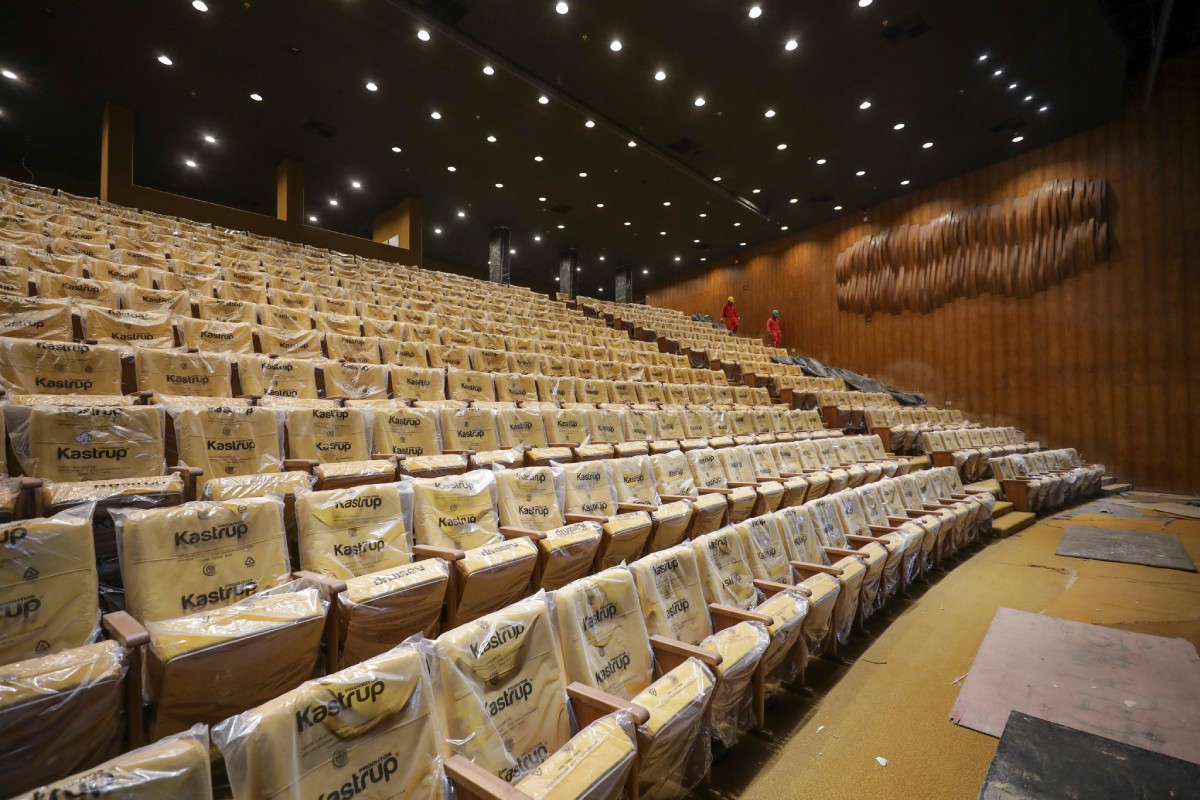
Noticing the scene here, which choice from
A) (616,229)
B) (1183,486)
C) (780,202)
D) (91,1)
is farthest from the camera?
(616,229)

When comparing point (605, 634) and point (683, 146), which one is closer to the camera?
point (605, 634)

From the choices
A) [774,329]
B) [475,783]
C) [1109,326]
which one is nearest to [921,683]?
[475,783]

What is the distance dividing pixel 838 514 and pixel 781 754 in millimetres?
953

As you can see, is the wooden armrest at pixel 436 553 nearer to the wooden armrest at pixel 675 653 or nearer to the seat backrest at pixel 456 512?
the seat backrest at pixel 456 512

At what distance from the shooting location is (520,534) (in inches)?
49.2

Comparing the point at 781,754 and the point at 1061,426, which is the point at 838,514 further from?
the point at 1061,426

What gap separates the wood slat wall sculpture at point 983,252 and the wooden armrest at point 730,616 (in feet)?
16.7

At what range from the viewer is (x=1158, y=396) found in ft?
13.1

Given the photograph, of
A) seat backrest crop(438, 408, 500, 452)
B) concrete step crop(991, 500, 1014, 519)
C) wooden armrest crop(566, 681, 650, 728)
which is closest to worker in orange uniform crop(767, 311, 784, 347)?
concrete step crop(991, 500, 1014, 519)

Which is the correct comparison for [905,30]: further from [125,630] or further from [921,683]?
[125,630]

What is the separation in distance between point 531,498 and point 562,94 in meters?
3.66

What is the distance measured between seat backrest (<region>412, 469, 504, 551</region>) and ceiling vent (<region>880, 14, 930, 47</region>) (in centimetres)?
382

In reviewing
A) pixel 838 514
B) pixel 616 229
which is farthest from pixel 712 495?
pixel 616 229

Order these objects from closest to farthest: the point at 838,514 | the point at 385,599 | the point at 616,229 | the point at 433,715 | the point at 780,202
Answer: the point at 433,715
the point at 385,599
the point at 838,514
the point at 780,202
the point at 616,229
